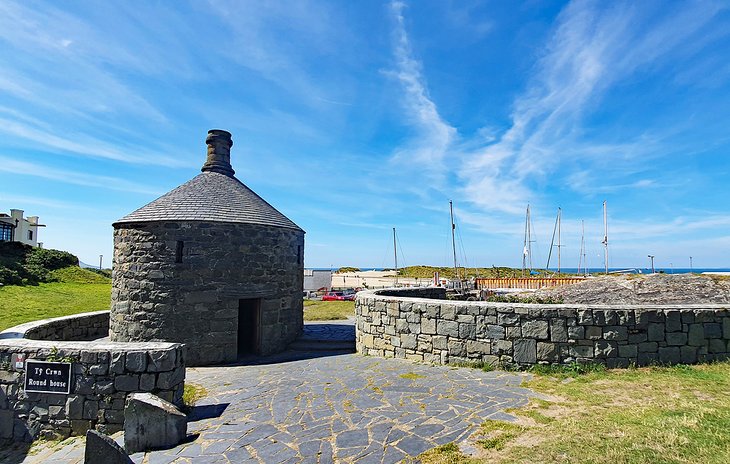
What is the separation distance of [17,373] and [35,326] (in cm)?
290

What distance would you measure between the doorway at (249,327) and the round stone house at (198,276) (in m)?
0.06

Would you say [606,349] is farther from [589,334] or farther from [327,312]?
[327,312]

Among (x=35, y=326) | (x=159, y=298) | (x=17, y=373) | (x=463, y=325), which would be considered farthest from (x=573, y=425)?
(x=35, y=326)

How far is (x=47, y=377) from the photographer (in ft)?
20.8

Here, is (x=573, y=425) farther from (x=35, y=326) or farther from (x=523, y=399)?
(x=35, y=326)

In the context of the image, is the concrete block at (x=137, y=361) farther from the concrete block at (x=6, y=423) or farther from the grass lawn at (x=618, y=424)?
the grass lawn at (x=618, y=424)

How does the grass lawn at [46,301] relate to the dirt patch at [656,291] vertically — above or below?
below

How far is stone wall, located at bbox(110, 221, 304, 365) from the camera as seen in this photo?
1023 centimetres

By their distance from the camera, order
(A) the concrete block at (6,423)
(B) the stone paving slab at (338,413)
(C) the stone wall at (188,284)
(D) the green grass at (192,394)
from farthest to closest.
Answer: (C) the stone wall at (188,284)
(D) the green grass at (192,394)
(A) the concrete block at (6,423)
(B) the stone paving slab at (338,413)

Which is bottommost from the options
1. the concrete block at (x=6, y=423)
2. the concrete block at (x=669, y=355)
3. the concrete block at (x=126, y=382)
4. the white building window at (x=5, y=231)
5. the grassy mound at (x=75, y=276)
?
the concrete block at (x=6, y=423)

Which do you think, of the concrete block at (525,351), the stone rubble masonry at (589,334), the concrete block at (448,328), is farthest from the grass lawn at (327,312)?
the concrete block at (525,351)

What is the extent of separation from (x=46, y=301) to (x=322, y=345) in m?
14.6

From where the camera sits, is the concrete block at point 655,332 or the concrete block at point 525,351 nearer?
the concrete block at point 655,332

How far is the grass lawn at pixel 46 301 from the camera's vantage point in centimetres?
1423
